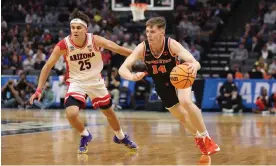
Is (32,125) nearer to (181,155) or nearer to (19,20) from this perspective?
(181,155)

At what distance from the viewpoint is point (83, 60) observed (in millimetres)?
8891

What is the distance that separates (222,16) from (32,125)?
1434cm

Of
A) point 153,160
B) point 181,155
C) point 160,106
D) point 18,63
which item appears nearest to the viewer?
point 153,160

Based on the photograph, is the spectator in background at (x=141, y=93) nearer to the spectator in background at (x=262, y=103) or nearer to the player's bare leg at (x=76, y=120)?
the spectator in background at (x=262, y=103)

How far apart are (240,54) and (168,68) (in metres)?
15.5

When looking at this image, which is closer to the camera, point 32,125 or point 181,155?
point 181,155

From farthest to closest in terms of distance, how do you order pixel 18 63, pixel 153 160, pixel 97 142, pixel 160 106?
pixel 18 63
pixel 160 106
pixel 97 142
pixel 153 160

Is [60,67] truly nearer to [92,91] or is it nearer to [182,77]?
[92,91]

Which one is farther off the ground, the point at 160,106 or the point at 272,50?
the point at 272,50

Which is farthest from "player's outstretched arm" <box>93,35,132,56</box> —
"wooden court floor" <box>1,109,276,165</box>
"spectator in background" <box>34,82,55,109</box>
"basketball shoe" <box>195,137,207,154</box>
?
"spectator in background" <box>34,82,55,109</box>

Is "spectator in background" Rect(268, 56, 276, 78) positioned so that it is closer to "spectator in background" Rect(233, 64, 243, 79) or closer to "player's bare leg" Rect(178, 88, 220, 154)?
"spectator in background" Rect(233, 64, 243, 79)

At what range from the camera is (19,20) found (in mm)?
30016

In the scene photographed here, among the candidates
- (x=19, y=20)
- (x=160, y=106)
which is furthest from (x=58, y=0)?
(x=160, y=106)

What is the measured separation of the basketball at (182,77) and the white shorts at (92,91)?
148 cm
